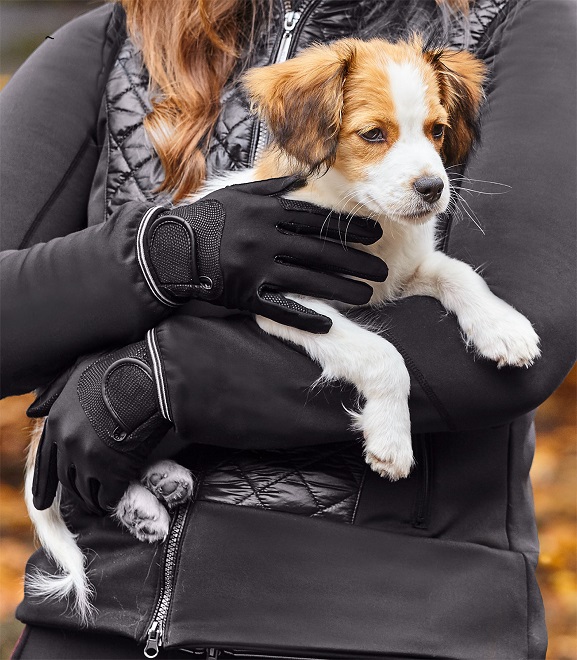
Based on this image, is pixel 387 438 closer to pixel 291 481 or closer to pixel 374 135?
pixel 291 481

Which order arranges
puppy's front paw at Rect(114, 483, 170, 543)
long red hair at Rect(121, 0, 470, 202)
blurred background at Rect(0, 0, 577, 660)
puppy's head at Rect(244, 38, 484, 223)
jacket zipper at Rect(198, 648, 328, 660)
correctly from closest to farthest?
jacket zipper at Rect(198, 648, 328, 660) → puppy's front paw at Rect(114, 483, 170, 543) → puppy's head at Rect(244, 38, 484, 223) → long red hair at Rect(121, 0, 470, 202) → blurred background at Rect(0, 0, 577, 660)

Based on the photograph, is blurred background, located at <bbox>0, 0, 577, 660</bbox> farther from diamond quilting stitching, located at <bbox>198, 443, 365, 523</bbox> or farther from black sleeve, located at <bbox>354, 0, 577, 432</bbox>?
black sleeve, located at <bbox>354, 0, 577, 432</bbox>

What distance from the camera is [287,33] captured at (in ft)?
6.50

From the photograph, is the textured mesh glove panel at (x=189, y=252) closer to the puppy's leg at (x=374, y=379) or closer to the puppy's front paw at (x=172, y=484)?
the puppy's leg at (x=374, y=379)

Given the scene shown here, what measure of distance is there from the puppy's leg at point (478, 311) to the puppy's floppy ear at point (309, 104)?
361 millimetres

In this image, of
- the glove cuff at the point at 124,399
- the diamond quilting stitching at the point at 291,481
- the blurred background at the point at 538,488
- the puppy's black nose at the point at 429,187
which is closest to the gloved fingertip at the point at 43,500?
the glove cuff at the point at 124,399

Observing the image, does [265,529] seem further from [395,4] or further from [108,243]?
[395,4]

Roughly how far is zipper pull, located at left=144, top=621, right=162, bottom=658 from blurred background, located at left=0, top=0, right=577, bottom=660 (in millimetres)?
3120

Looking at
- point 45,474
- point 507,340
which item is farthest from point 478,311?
point 45,474

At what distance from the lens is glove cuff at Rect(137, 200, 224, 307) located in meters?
1.67

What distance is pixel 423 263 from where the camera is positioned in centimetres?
197

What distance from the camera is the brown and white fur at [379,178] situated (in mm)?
1653

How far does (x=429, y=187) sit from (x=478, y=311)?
10.7 inches

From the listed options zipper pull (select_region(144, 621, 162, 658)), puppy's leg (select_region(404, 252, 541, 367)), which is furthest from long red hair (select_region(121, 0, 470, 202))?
zipper pull (select_region(144, 621, 162, 658))
